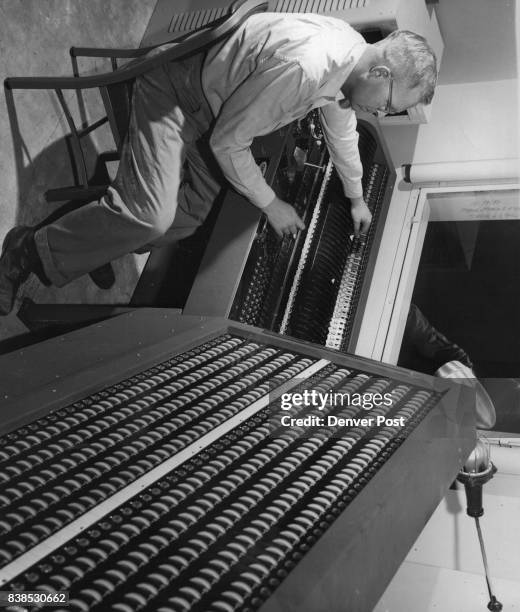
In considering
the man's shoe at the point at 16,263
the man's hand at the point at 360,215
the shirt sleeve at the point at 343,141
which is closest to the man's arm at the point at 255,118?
the shirt sleeve at the point at 343,141

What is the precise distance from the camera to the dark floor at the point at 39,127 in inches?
80.7

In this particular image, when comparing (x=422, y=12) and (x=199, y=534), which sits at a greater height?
(x=422, y=12)

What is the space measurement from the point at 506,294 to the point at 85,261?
4.78ft

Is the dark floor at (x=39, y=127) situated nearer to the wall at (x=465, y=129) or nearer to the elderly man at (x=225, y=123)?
the elderly man at (x=225, y=123)

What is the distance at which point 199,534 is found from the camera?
0.83 m

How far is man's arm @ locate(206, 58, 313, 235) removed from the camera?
152 centimetres

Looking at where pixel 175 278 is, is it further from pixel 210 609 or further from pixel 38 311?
pixel 210 609

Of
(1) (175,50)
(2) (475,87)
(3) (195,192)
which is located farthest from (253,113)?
(2) (475,87)

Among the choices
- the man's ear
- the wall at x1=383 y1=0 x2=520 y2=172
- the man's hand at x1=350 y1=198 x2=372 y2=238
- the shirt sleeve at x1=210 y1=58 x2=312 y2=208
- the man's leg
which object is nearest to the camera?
the shirt sleeve at x1=210 y1=58 x2=312 y2=208

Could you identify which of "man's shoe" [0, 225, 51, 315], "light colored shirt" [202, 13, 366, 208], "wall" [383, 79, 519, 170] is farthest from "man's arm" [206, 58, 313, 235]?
"wall" [383, 79, 519, 170]

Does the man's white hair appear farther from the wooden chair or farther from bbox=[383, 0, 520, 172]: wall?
bbox=[383, 0, 520, 172]: wall

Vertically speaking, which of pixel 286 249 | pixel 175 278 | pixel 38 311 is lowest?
pixel 38 311

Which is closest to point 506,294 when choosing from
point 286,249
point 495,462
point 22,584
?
point 495,462

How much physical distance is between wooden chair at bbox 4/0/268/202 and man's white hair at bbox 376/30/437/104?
0.40 metres
